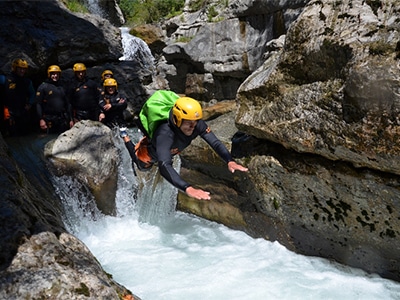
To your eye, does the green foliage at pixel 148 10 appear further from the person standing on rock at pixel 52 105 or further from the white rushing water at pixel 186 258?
the white rushing water at pixel 186 258

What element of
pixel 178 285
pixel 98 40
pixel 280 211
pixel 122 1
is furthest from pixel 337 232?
pixel 122 1

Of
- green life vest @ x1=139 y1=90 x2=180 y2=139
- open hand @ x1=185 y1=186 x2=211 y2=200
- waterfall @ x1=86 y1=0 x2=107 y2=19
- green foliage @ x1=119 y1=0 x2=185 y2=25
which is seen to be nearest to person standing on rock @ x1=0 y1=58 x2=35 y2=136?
green life vest @ x1=139 y1=90 x2=180 y2=139

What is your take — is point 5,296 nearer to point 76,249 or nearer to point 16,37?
point 76,249

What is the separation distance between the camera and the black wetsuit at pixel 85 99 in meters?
8.98

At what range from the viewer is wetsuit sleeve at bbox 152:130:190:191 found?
177 inches

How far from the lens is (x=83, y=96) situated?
8.99 metres

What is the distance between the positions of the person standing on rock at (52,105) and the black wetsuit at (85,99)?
29 cm

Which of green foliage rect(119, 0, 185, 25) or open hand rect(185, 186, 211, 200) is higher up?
green foliage rect(119, 0, 185, 25)

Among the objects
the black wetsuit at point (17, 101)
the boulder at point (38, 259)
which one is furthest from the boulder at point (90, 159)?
the boulder at point (38, 259)

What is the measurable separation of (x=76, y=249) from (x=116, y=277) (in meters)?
2.21

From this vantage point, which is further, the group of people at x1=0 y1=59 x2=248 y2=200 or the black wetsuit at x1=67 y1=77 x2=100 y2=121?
the black wetsuit at x1=67 y1=77 x2=100 y2=121

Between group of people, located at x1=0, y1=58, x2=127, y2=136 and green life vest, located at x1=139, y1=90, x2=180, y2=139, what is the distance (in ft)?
12.0

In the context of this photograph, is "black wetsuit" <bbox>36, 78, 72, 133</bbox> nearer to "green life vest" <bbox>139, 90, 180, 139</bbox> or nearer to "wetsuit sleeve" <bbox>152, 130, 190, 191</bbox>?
"green life vest" <bbox>139, 90, 180, 139</bbox>

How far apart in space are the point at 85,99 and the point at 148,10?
13852 millimetres
